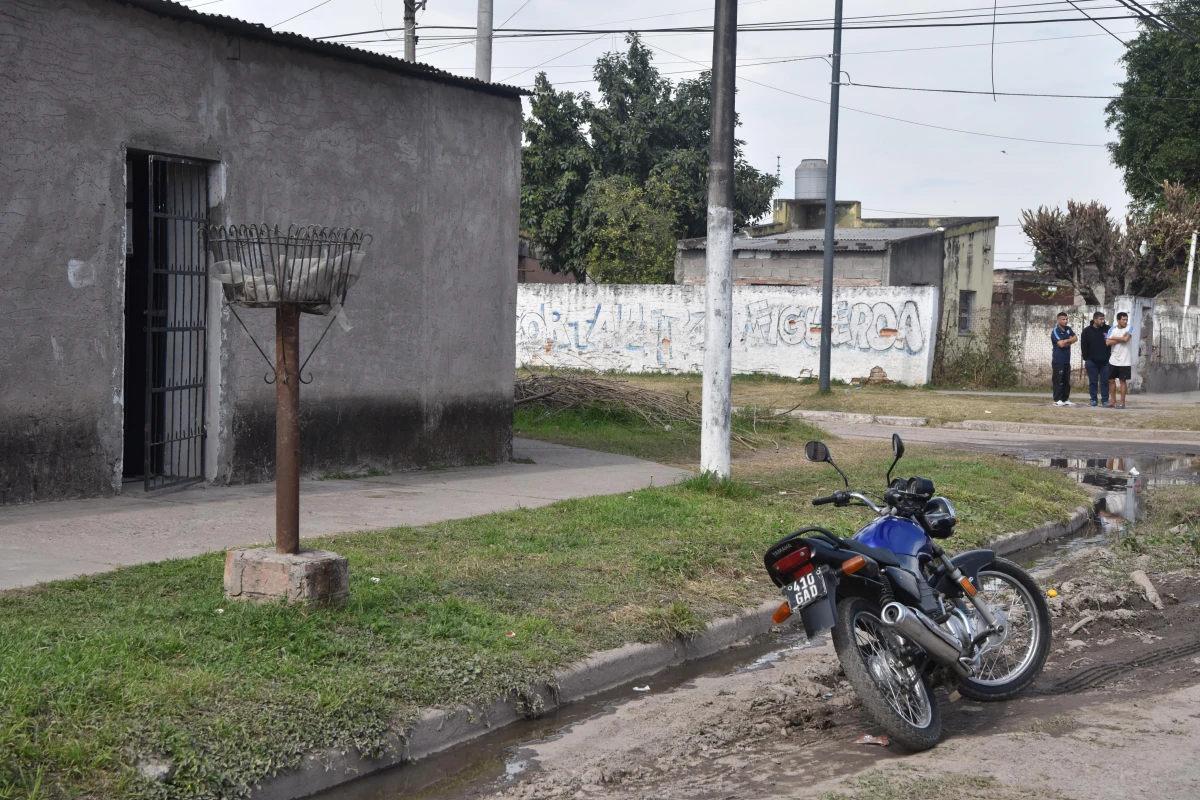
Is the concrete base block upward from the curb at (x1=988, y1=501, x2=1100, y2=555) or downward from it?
upward

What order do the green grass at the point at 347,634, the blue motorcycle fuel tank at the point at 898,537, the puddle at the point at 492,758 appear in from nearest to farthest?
the green grass at the point at 347,634
the puddle at the point at 492,758
the blue motorcycle fuel tank at the point at 898,537

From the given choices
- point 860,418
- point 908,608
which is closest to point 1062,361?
point 860,418

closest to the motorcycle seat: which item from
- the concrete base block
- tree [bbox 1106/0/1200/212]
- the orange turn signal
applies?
the orange turn signal

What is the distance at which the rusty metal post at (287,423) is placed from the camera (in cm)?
587

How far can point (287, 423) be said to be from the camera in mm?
5910

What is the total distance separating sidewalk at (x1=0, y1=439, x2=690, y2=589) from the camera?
734 cm

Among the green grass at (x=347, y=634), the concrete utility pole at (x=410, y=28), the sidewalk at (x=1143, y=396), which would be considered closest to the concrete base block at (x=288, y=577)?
the green grass at (x=347, y=634)

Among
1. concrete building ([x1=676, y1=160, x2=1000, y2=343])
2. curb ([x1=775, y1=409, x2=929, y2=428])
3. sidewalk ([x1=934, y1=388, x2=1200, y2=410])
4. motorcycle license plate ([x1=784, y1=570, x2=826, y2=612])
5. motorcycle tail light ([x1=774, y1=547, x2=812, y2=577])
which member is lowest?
curb ([x1=775, y1=409, x2=929, y2=428])

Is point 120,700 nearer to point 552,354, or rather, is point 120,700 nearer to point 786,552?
point 786,552

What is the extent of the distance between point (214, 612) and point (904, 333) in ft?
76.0

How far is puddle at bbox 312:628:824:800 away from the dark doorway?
563 cm

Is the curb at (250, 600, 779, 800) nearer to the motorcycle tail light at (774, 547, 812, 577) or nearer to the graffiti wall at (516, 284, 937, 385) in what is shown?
the motorcycle tail light at (774, 547, 812, 577)

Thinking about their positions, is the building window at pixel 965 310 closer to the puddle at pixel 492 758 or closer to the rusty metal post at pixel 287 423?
the puddle at pixel 492 758

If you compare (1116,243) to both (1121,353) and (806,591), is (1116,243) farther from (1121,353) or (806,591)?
(806,591)
